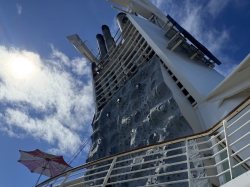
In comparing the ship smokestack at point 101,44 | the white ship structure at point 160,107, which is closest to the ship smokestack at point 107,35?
the ship smokestack at point 101,44

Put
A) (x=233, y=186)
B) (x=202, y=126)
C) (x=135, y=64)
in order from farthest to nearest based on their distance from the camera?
(x=135, y=64)
(x=202, y=126)
(x=233, y=186)

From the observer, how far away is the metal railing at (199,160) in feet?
6.58

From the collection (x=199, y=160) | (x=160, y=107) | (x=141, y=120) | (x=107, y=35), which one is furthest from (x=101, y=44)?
(x=199, y=160)

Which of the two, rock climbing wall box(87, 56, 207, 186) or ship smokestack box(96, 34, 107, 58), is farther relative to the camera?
ship smokestack box(96, 34, 107, 58)

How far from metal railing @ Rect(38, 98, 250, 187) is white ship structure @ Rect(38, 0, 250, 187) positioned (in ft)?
0.07

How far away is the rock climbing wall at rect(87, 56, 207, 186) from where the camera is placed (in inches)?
213

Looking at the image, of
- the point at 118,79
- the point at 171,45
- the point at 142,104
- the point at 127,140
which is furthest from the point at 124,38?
the point at 127,140

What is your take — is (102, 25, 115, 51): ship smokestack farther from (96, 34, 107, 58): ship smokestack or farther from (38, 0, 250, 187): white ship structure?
(38, 0, 250, 187): white ship structure

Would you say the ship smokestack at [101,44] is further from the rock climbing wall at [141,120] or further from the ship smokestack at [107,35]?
the rock climbing wall at [141,120]

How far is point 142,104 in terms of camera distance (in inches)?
273

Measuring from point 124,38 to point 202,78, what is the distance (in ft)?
14.7

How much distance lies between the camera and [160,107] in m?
6.06

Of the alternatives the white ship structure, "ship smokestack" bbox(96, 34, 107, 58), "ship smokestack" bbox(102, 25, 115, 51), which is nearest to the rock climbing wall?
the white ship structure

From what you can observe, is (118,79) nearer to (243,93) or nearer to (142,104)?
A: (142,104)
